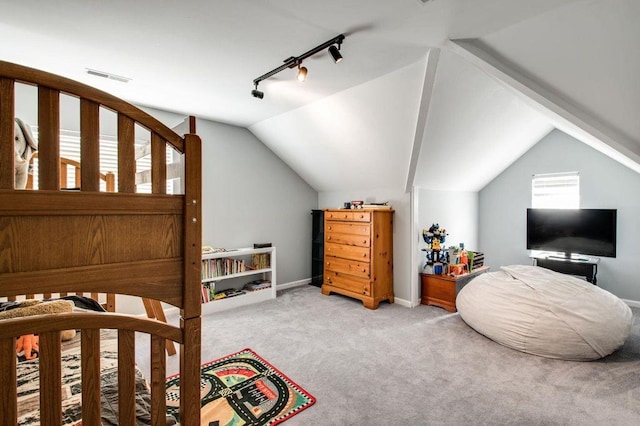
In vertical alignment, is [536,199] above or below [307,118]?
below

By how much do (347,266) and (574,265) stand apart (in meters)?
3.00

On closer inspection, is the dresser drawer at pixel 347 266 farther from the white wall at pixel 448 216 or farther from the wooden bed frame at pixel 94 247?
the wooden bed frame at pixel 94 247

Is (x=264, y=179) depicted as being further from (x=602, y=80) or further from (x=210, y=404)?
(x=602, y=80)

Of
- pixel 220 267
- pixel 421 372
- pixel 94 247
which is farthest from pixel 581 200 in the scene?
pixel 94 247

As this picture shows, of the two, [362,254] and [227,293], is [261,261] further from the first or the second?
[362,254]

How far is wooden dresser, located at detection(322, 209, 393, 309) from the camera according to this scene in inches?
149

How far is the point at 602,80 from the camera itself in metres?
2.00

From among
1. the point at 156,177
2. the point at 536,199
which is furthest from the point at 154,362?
the point at 536,199

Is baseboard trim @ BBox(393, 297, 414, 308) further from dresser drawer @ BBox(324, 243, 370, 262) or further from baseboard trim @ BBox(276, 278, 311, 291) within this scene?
baseboard trim @ BBox(276, 278, 311, 291)

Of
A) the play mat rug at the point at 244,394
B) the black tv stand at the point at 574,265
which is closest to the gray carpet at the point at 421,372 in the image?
the play mat rug at the point at 244,394

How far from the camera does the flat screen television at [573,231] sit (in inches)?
150

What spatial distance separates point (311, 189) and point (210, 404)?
373 cm

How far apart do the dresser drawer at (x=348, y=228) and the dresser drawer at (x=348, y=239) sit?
51 millimetres

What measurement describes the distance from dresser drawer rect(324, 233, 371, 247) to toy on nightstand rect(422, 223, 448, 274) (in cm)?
82
